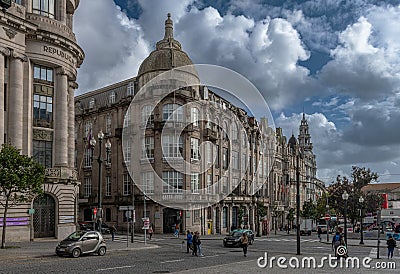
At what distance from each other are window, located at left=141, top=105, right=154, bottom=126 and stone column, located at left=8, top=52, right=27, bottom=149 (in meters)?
24.0

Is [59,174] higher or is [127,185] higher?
[59,174]

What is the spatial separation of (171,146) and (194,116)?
533cm

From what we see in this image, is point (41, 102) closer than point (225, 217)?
Yes

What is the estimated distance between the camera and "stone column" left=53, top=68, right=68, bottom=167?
47188mm

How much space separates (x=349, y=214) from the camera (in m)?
83.2

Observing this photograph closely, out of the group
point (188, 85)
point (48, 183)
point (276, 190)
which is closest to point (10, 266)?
point (48, 183)

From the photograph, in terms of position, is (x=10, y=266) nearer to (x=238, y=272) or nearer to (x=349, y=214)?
(x=238, y=272)

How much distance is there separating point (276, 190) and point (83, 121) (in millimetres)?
40438

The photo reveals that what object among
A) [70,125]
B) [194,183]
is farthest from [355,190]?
A: [70,125]

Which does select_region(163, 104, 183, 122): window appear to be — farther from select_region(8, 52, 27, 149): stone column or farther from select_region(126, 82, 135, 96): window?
select_region(8, 52, 27, 149): stone column

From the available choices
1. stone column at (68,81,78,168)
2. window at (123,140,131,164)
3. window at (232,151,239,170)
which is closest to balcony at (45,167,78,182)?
stone column at (68,81,78,168)

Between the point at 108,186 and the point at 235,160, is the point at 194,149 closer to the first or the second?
the point at 108,186

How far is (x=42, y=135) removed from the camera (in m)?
46.5

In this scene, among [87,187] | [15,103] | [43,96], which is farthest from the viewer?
[87,187]
